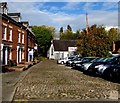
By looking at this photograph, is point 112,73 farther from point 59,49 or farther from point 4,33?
point 59,49

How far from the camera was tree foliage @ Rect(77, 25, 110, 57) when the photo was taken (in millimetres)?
42531

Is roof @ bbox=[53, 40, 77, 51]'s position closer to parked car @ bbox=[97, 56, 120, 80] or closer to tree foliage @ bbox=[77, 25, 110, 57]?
tree foliage @ bbox=[77, 25, 110, 57]

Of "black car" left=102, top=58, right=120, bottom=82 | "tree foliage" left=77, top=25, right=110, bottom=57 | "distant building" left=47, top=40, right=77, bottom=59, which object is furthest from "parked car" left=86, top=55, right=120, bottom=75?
"distant building" left=47, top=40, right=77, bottom=59

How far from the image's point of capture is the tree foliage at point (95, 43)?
42531 mm

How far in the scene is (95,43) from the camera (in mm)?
42469

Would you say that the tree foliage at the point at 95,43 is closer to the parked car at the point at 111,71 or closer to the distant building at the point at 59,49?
the parked car at the point at 111,71

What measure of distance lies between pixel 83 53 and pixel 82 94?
1311 inches

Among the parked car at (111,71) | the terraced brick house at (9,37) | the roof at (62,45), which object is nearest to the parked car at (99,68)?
the parked car at (111,71)

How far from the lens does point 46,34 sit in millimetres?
87312

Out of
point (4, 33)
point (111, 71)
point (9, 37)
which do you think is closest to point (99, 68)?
point (111, 71)

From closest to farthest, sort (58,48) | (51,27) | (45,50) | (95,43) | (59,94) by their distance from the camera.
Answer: (59,94)
(95,43)
(58,48)
(45,50)
(51,27)

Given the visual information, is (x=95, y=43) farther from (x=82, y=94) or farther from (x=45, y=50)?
(x=45, y=50)

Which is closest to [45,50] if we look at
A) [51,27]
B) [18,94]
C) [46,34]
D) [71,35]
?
[46,34]

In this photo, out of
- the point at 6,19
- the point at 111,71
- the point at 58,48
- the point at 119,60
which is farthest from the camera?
the point at 58,48
